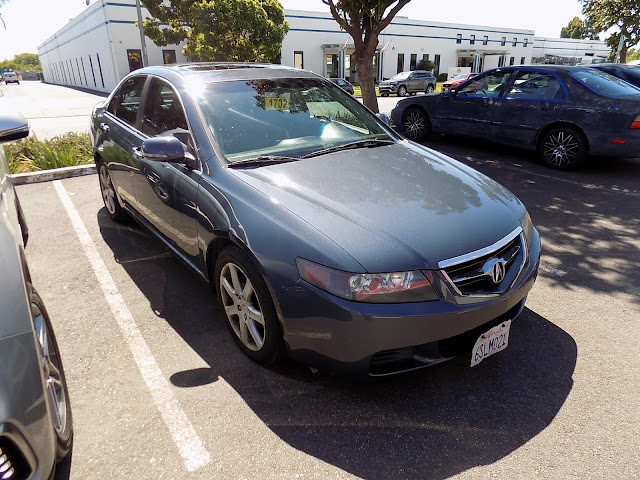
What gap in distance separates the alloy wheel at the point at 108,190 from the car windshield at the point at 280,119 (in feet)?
6.84

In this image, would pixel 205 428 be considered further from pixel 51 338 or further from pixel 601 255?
pixel 601 255

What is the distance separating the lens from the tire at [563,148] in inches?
264

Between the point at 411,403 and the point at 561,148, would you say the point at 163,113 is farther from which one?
the point at 561,148

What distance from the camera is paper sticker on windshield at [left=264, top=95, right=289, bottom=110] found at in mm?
3335

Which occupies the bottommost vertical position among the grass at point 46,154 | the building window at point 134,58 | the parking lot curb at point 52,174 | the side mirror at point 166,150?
the parking lot curb at point 52,174

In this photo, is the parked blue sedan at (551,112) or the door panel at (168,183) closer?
the door panel at (168,183)

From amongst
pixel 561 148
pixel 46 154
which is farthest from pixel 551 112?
pixel 46 154

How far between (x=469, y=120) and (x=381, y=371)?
6.93 metres

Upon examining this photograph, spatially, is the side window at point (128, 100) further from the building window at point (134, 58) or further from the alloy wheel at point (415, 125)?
the building window at point (134, 58)

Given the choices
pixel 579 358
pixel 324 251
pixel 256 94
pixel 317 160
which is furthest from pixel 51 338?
pixel 579 358

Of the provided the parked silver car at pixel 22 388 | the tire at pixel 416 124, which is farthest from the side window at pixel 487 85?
Result: the parked silver car at pixel 22 388

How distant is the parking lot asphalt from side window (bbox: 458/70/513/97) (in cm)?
466

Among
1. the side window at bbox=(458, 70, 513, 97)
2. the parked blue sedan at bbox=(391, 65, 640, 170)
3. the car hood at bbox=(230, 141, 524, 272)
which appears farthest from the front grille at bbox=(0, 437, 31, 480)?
the side window at bbox=(458, 70, 513, 97)

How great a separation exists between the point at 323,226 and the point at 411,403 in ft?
3.49
